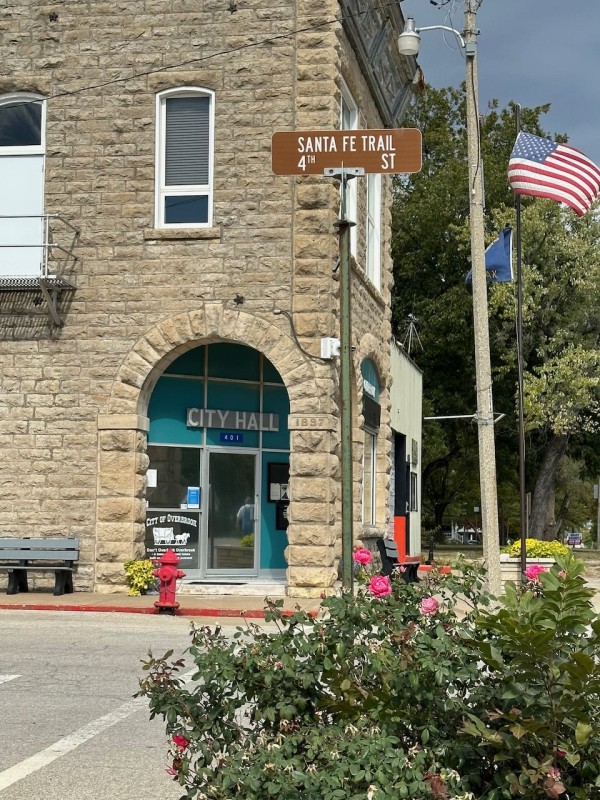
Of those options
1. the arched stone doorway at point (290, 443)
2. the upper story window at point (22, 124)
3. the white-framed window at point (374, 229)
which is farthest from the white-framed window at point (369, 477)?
the upper story window at point (22, 124)

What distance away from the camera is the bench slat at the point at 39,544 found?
57.8ft

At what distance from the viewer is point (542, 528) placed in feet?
144

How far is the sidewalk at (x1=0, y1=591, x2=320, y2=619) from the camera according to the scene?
15852 mm

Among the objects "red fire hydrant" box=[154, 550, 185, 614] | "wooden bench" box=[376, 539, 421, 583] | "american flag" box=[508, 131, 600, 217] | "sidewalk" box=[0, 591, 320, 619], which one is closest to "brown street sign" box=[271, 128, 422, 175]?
"sidewalk" box=[0, 591, 320, 619]

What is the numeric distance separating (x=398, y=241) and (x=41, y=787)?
132 feet

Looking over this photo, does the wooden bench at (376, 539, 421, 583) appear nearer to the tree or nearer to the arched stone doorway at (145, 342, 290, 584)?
the arched stone doorway at (145, 342, 290, 584)

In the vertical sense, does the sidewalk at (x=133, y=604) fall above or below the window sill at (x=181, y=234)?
below

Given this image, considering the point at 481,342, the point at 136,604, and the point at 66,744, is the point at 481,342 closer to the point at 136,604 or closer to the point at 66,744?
the point at 136,604

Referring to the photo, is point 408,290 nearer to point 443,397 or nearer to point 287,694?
point 443,397

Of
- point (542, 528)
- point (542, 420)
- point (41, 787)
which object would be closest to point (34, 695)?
point (41, 787)

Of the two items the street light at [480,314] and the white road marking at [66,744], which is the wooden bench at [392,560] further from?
the white road marking at [66,744]

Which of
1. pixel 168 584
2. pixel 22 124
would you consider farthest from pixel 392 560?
pixel 22 124

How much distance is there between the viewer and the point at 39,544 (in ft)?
58.1

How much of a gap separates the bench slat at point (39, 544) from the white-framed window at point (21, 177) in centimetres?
441
